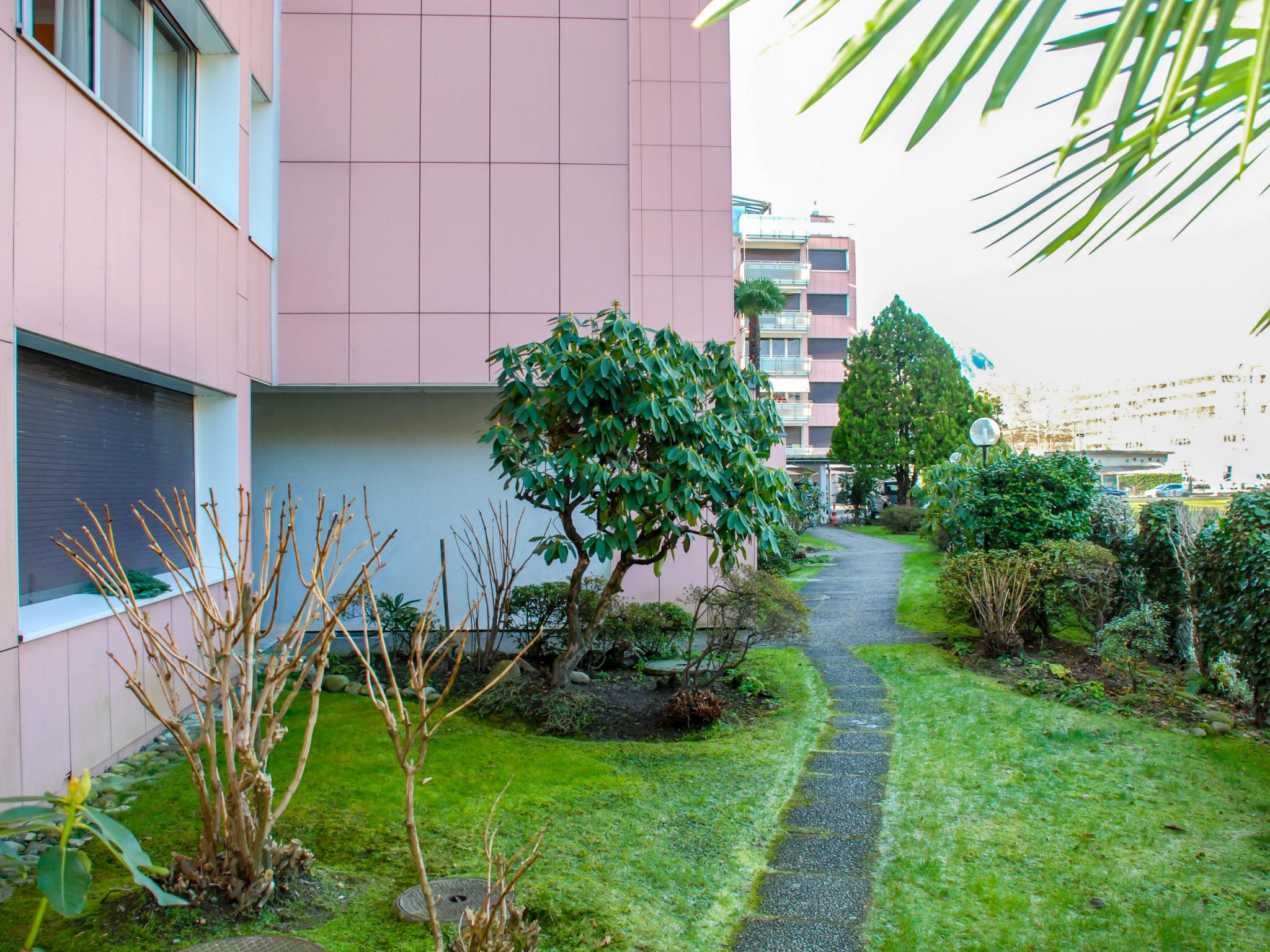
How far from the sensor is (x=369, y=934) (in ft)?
12.1

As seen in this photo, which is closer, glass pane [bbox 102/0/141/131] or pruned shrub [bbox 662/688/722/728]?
glass pane [bbox 102/0/141/131]

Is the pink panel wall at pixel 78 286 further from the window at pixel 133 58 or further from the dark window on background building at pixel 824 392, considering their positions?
the dark window on background building at pixel 824 392

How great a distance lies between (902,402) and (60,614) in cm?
3698

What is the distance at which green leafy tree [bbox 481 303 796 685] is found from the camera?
23.6ft

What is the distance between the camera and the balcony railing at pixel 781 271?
2007 inches

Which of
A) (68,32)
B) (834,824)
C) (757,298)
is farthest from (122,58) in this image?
(757,298)

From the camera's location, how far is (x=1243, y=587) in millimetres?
7012

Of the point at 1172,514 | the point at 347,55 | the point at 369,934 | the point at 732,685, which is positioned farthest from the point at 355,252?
the point at 1172,514

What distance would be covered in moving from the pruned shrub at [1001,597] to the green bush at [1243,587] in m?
2.29

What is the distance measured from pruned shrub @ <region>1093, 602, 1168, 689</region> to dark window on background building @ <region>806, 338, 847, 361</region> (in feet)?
145

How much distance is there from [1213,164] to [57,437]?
6913 millimetres

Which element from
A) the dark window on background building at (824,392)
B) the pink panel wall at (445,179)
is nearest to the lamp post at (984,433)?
the pink panel wall at (445,179)

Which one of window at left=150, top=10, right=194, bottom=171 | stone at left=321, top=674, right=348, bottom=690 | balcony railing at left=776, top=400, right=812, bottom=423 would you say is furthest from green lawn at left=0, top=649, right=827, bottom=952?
balcony railing at left=776, top=400, right=812, bottom=423

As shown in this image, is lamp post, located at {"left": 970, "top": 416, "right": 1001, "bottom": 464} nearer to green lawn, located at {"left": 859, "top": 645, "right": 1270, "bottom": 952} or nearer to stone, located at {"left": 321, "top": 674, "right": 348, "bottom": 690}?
green lawn, located at {"left": 859, "top": 645, "right": 1270, "bottom": 952}
